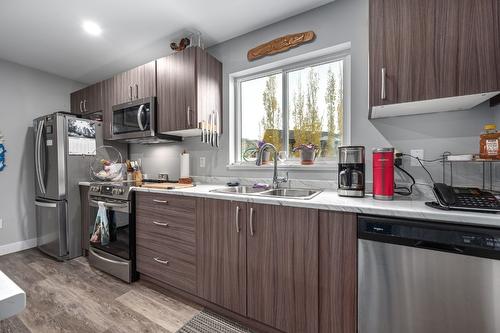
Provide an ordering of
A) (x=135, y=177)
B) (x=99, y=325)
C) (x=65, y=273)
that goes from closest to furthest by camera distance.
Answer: (x=99, y=325) → (x=65, y=273) → (x=135, y=177)

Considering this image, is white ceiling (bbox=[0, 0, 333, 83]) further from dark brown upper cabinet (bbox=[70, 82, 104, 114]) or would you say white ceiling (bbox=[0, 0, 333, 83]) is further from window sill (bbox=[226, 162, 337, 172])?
window sill (bbox=[226, 162, 337, 172])

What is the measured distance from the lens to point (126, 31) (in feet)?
7.25

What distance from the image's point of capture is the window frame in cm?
187

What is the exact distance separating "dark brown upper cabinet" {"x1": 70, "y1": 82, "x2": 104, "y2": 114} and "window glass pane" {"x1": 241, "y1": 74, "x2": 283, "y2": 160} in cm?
194

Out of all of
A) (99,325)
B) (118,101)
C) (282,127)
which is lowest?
(99,325)

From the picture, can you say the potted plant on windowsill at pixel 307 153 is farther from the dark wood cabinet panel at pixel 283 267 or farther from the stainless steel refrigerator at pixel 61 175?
the stainless steel refrigerator at pixel 61 175

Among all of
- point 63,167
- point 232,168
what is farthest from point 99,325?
point 63,167

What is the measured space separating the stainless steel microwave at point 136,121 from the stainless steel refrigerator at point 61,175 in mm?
Result: 398

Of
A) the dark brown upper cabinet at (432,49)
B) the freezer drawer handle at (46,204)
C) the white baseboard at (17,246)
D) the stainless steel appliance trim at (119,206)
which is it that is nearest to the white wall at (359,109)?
the dark brown upper cabinet at (432,49)

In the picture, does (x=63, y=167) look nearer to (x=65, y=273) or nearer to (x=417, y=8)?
(x=65, y=273)

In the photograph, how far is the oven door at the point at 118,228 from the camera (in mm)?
2086

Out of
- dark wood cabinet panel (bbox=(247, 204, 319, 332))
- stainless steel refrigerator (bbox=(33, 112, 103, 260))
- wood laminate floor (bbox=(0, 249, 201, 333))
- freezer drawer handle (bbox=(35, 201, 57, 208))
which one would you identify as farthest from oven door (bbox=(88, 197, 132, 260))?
dark wood cabinet panel (bbox=(247, 204, 319, 332))

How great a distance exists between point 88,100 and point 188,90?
1.88m

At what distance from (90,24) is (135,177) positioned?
5.55 ft
